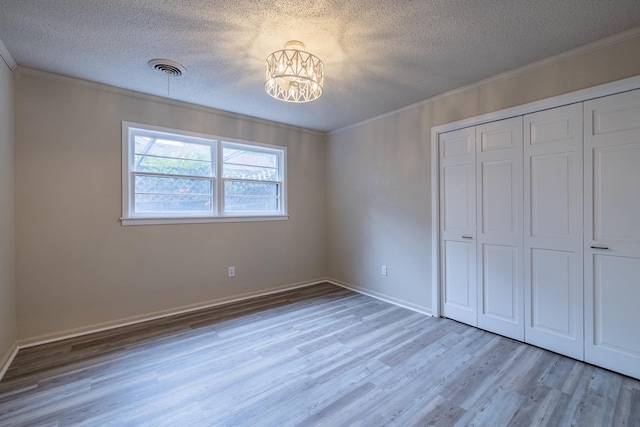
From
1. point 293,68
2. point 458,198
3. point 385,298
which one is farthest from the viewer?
point 385,298

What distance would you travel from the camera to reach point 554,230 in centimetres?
237

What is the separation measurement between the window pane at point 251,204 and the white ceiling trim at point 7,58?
85.7 inches

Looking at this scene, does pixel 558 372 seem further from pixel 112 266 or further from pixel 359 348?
pixel 112 266

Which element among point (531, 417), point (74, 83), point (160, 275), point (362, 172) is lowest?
point (531, 417)

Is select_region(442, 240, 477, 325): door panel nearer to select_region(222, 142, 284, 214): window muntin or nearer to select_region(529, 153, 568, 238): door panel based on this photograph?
select_region(529, 153, 568, 238): door panel

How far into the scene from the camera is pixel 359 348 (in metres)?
2.48

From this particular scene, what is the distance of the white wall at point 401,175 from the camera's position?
227 centimetres

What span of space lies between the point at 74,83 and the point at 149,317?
8.18 feet

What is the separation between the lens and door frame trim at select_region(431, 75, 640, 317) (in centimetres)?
207

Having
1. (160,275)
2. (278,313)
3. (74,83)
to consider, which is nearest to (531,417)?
(278,313)

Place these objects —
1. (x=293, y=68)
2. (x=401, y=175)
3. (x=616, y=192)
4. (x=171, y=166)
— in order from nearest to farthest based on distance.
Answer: (x=293, y=68) < (x=616, y=192) < (x=171, y=166) < (x=401, y=175)

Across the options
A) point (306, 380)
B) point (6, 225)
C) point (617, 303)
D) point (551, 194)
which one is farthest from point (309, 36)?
point (617, 303)

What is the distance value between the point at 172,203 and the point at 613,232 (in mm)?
4130

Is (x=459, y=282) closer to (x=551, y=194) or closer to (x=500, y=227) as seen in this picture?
(x=500, y=227)
